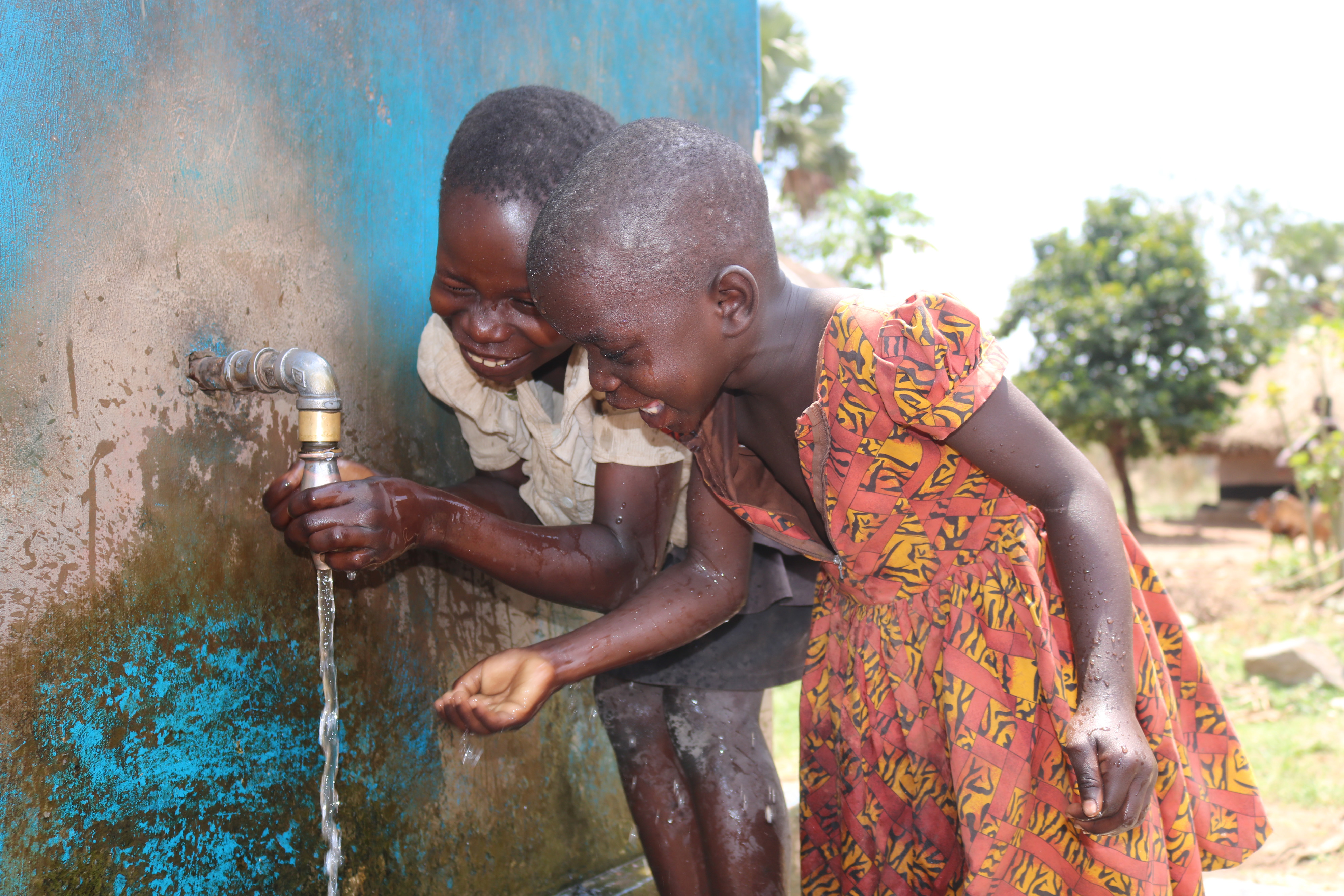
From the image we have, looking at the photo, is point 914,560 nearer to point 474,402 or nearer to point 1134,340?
point 474,402

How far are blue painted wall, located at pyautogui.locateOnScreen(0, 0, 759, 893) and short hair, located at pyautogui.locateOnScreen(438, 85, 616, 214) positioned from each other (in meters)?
0.30

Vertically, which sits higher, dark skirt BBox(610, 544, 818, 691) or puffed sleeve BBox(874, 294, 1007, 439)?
puffed sleeve BBox(874, 294, 1007, 439)

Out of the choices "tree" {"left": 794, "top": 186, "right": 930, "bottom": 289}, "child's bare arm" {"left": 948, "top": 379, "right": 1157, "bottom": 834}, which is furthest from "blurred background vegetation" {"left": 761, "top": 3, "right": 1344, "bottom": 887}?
"child's bare arm" {"left": 948, "top": 379, "right": 1157, "bottom": 834}

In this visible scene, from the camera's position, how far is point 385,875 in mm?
1728

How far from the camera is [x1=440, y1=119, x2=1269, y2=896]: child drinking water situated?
128 cm

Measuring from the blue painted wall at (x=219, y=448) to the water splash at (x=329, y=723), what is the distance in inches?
3.3

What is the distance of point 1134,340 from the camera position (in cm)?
1334

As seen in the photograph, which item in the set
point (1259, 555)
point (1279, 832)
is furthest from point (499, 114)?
point (1259, 555)

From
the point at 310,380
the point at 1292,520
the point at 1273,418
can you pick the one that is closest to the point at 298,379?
Result: the point at 310,380

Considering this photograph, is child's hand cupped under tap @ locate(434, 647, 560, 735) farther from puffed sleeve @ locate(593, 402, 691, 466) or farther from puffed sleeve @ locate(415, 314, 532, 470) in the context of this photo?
puffed sleeve @ locate(415, 314, 532, 470)

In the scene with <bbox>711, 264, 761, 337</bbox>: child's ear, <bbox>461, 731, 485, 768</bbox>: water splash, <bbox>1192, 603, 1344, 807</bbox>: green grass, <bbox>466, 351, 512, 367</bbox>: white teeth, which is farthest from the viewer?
<bbox>1192, 603, 1344, 807</bbox>: green grass

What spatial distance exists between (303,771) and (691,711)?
2.22 feet

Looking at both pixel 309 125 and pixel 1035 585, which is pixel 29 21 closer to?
pixel 309 125

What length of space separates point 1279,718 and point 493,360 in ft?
14.7
